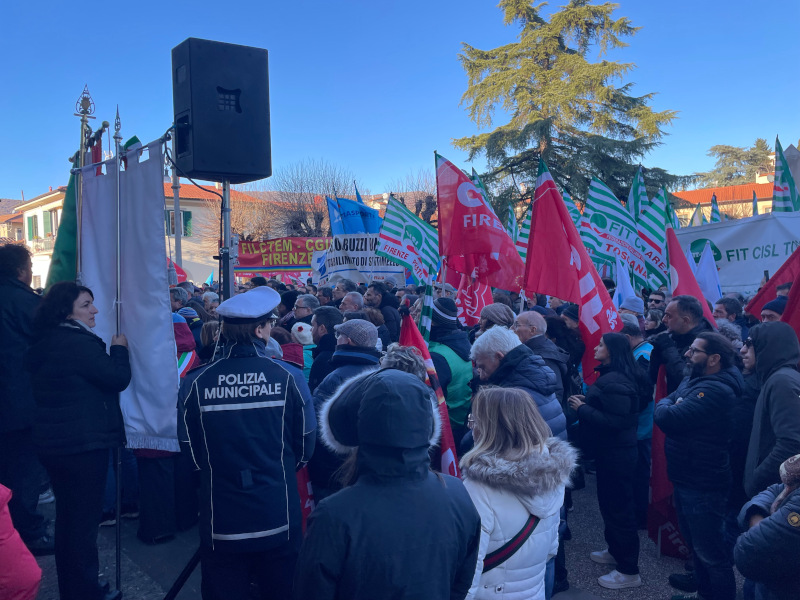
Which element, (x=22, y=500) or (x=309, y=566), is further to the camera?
(x=22, y=500)

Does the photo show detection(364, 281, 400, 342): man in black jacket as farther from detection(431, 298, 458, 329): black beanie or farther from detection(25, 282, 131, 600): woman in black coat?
detection(25, 282, 131, 600): woman in black coat

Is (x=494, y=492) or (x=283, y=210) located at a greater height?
(x=283, y=210)

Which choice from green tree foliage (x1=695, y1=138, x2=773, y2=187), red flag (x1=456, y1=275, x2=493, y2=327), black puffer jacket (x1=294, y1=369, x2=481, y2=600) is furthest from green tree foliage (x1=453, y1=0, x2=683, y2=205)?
green tree foliage (x1=695, y1=138, x2=773, y2=187)

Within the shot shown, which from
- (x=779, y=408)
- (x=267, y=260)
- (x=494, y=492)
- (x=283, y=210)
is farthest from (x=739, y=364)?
(x=283, y=210)

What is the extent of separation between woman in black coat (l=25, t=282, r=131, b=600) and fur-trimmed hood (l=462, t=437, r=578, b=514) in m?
2.09

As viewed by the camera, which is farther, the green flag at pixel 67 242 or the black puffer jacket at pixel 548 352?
the black puffer jacket at pixel 548 352

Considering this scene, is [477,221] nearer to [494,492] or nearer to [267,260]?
[494,492]

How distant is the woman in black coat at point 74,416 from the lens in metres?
3.27

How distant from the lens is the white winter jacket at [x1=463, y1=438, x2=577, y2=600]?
89.4 inches

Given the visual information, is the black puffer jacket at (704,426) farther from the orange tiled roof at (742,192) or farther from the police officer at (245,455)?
the orange tiled roof at (742,192)

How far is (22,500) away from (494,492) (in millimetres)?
3807

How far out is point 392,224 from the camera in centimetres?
953

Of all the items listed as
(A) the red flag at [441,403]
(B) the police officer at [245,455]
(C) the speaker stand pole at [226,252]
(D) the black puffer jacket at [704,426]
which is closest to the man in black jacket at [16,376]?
(C) the speaker stand pole at [226,252]

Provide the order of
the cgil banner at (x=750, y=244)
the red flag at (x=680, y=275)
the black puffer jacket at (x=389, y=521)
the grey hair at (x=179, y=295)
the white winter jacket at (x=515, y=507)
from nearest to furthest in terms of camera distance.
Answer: the black puffer jacket at (x=389, y=521) → the white winter jacket at (x=515, y=507) → the red flag at (x=680, y=275) → the cgil banner at (x=750, y=244) → the grey hair at (x=179, y=295)
